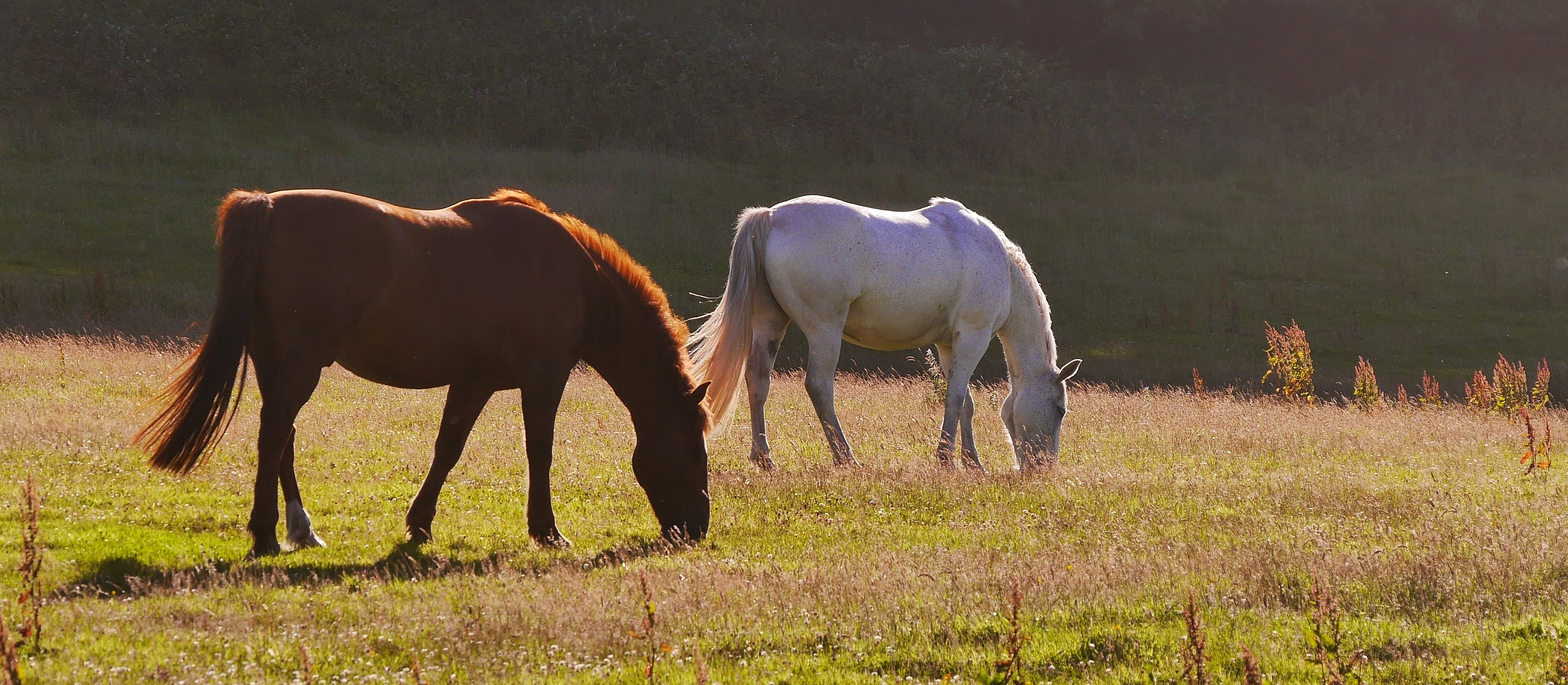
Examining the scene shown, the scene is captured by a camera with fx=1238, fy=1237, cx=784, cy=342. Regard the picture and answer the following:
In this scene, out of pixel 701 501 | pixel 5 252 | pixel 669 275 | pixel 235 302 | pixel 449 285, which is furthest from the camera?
pixel 669 275

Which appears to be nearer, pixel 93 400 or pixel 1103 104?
pixel 93 400

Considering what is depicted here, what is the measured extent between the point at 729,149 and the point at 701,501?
88.1ft

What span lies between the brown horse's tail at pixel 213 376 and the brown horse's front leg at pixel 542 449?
164 centimetres

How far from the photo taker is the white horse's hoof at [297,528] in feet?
22.5

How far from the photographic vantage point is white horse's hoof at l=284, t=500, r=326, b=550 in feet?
22.5

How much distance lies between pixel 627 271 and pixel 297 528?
242cm

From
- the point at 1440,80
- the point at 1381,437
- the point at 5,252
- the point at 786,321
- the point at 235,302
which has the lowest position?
the point at 5,252

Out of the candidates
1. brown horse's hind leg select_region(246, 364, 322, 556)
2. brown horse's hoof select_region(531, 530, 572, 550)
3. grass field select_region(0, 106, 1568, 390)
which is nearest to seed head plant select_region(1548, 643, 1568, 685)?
brown horse's hoof select_region(531, 530, 572, 550)

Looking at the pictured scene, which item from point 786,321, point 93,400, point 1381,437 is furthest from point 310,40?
point 1381,437

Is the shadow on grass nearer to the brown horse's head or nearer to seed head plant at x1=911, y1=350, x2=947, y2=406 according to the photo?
the brown horse's head

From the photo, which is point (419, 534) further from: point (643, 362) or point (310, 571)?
point (643, 362)

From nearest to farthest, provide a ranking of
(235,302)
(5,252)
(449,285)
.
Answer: (235,302)
(449,285)
(5,252)

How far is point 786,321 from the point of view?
10.9 m

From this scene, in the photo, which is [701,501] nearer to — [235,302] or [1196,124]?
[235,302]
